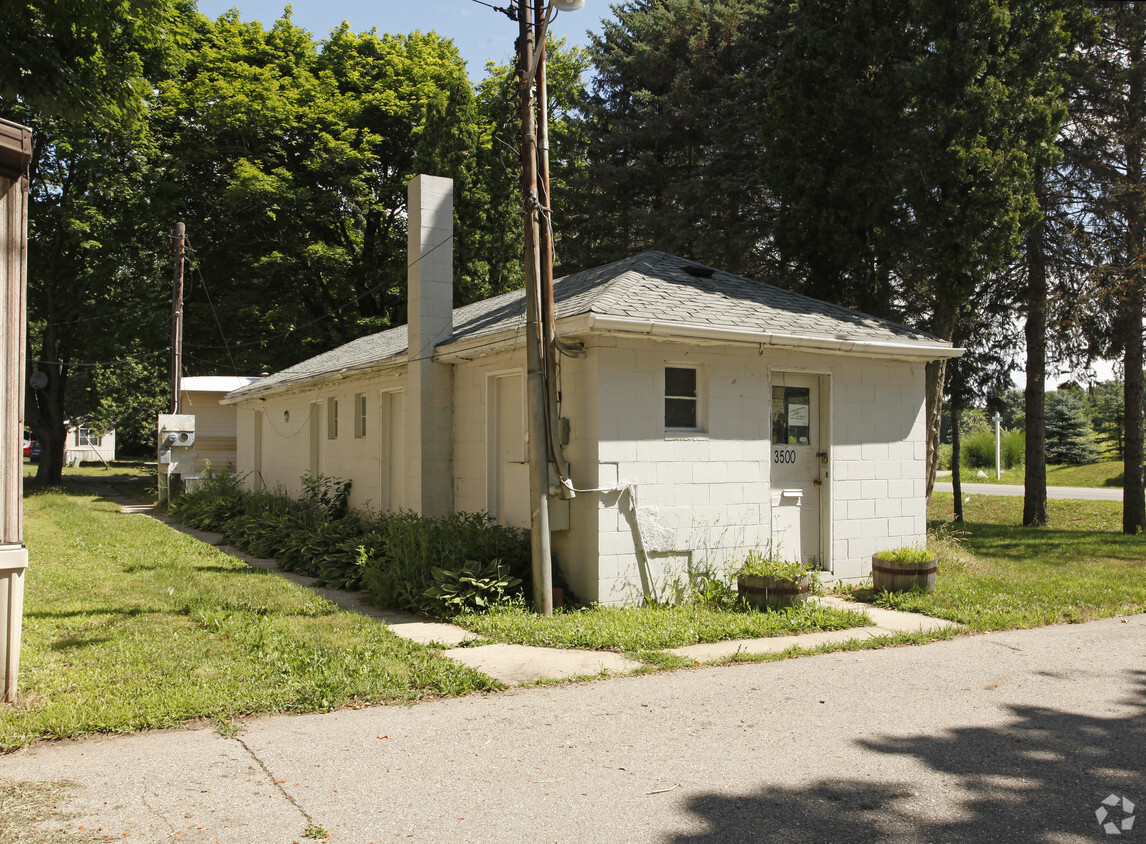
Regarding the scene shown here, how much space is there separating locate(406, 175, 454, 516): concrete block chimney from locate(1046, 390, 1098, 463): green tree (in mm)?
40928

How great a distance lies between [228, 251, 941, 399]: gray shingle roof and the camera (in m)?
8.86

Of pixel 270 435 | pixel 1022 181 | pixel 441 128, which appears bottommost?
pixel 270 435

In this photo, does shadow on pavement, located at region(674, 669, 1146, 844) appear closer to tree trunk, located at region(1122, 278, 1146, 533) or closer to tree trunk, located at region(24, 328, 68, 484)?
tree trunk, located at region(1122, 278, 1146, 533)

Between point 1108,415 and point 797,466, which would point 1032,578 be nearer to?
point 797,466

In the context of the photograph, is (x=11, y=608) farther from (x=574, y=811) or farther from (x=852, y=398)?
(x=852, y=398)

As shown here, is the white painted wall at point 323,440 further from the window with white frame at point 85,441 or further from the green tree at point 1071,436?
the window with white frame at point 85,441

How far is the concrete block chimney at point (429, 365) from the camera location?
1101 cm

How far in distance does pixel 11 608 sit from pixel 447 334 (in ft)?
22.5

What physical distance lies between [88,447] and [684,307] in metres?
65.2

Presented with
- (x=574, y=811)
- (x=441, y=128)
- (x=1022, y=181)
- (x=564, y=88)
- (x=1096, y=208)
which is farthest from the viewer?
(x=564, y=88)

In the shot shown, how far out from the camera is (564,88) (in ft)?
101

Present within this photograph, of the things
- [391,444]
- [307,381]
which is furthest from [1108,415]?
[391,444]

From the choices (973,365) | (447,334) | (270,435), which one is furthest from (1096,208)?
(270,435)

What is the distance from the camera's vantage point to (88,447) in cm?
6256
